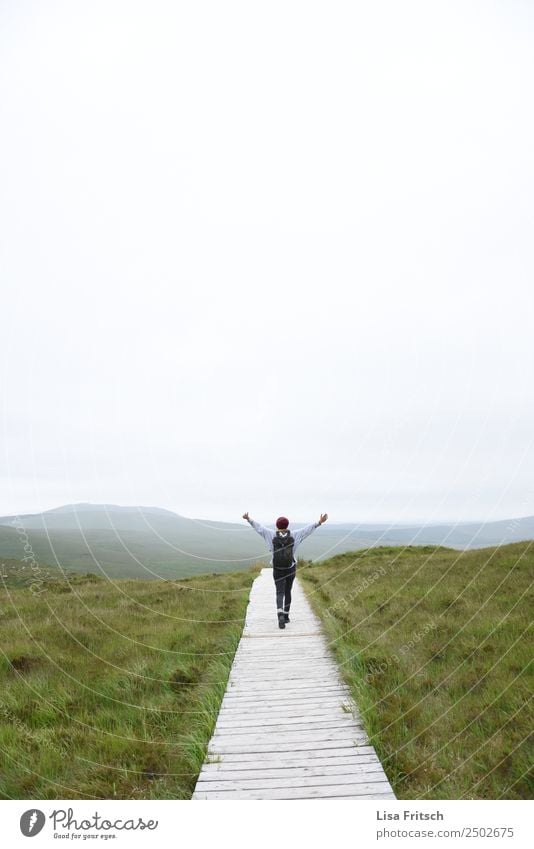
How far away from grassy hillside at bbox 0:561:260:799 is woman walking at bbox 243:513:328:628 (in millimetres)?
1313

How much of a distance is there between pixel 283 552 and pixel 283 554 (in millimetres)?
44

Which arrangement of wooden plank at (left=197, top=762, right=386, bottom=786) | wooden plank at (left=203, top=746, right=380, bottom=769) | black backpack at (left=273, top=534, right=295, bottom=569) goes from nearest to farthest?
1. wooden plank at (left=197, top=762, right=386, bottom=786)
2. wooden plank at (left=203, top=746, right=380, bottom=769)
3. black backpack at (left=273, top=534, right=295, bottom=569)

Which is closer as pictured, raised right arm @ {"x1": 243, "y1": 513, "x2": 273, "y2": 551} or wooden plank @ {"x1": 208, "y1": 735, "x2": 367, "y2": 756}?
wooden plank @ {"x1": 208, "y1": 735, "x2": 367, "y2": 756}

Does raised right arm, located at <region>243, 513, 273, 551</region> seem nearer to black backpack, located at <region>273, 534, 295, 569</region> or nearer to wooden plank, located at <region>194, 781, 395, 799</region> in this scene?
black backpack, located at <region>273, 534, 295, 569</region>

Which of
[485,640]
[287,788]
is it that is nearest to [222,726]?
[287,788]

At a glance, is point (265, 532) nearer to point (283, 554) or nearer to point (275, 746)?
point (283, 554)

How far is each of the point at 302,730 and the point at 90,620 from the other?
26.8ft

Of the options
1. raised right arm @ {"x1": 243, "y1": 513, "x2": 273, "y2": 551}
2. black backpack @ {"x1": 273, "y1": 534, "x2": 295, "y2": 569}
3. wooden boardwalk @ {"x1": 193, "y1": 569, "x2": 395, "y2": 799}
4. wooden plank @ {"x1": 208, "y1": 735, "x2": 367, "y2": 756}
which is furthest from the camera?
raised right arm @ {"x1": 243, "y1": 513, "x2": 273, "y2": 551}

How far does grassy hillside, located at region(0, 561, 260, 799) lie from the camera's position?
5.19 meters

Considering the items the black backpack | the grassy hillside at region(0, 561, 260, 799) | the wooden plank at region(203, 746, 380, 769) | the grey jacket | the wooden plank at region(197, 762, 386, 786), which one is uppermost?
the grey jacket

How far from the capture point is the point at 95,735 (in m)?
6.11

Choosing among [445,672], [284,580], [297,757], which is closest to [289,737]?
[297,757]

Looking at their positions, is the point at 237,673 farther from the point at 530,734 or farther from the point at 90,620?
the point at 90,620

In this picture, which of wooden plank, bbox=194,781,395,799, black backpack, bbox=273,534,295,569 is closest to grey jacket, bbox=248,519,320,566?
black backpack, bbox=273,534,295,569
